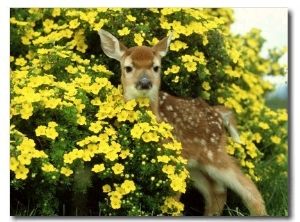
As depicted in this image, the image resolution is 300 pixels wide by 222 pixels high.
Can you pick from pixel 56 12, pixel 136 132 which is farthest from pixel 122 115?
pixel 56 12

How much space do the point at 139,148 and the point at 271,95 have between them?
156 cm

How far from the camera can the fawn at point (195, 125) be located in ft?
13.5

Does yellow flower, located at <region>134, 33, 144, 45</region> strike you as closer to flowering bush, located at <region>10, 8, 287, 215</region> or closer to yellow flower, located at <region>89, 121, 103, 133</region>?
flowering bush, located at <region>10, 8, 287, 215</region>

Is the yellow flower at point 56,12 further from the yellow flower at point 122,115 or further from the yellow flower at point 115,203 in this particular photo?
the yellow flower at point 115,203

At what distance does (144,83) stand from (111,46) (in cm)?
37

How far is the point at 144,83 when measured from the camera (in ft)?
13.1

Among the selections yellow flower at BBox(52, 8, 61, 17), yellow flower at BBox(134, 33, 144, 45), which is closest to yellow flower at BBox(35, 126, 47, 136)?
yellow flower at BBox(134, 33, 144, 45)

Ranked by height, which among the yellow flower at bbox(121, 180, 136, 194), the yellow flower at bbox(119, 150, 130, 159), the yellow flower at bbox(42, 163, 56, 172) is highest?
the yellow flower at bbox(119, 150, 130, 159)

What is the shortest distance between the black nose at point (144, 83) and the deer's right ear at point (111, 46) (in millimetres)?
273

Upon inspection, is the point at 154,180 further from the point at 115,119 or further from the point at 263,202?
the point at 263,202

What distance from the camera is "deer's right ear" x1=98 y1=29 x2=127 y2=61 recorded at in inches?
165

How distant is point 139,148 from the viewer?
13.1 feet

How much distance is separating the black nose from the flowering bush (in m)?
0.11

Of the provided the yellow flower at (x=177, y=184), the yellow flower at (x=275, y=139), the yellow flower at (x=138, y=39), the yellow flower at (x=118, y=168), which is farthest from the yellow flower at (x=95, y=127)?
the yellow flower at (x=275, y=139)
